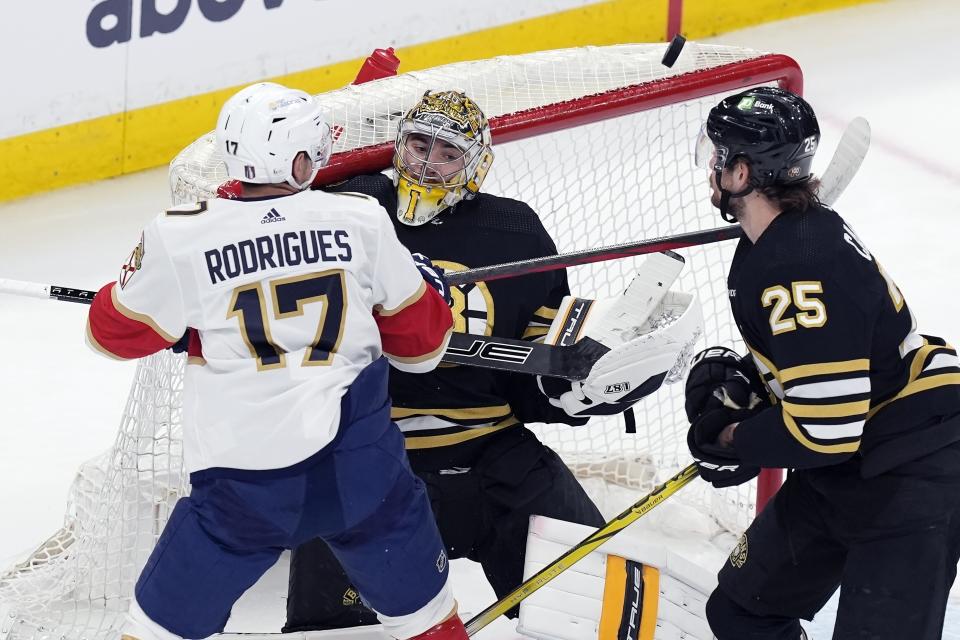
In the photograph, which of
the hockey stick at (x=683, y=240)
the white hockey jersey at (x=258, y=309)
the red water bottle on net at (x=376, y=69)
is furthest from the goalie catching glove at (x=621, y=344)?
the red water bottle on net at (x=376, y=69)

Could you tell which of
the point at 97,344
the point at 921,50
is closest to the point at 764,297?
the point at 97,344

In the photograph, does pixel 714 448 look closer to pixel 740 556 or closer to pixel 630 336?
pixel 740 556

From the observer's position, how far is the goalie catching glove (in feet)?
8.21

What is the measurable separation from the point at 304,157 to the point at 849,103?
11.5ft

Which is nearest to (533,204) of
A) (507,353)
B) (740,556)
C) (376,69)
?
(376,69)

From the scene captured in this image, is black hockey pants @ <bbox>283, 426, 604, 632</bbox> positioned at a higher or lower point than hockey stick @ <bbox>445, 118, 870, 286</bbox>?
lower

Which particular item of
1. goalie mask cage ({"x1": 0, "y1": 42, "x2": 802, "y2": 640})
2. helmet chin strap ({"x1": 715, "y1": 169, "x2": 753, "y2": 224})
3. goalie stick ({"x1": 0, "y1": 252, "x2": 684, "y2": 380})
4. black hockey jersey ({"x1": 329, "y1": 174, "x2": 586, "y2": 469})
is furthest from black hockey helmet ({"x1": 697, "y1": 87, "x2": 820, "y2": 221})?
goalie mask cage ({"x1": 0, "y1": 42, "x2": 802, "y2": 640})

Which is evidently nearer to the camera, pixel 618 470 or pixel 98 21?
pixel 618 470

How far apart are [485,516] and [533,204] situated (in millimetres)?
1080

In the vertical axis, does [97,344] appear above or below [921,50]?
below

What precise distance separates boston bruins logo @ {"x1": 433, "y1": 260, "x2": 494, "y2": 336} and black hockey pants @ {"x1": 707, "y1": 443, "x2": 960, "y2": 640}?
65cm

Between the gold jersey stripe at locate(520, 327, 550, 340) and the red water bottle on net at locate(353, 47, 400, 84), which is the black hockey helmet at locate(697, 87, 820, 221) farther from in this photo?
the red water bottle on net at locate(353, 47, 400, 84)

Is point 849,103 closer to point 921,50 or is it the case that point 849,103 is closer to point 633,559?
point 921,50

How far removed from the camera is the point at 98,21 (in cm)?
457
